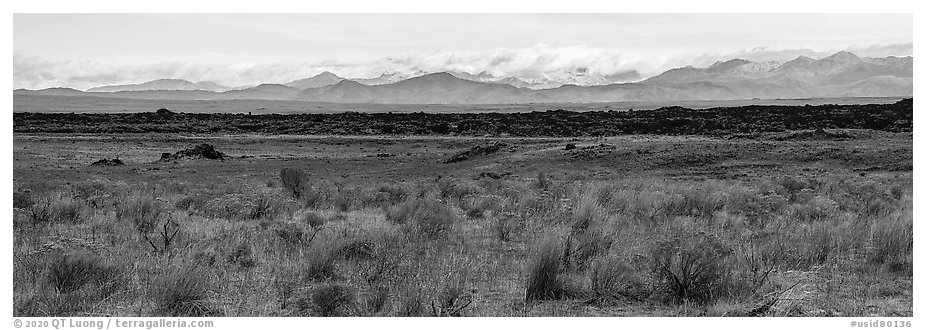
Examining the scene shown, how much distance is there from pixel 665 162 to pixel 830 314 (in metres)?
24.8

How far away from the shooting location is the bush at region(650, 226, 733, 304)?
21.1 feet

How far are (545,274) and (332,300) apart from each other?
193cm

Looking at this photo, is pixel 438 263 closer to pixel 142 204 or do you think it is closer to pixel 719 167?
pixel 142 204

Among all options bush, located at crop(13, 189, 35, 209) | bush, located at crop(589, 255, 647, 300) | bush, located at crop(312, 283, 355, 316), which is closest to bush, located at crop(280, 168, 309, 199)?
bush, located at crop(13, 189, 35, 209)

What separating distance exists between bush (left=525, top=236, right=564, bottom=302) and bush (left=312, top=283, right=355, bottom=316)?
5.10 feet

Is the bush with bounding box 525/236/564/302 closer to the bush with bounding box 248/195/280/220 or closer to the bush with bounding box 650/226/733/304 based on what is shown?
the bush with bounding box 650/226/733/304

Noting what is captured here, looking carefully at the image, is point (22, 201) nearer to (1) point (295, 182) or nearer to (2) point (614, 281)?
(1) point (295, 182)

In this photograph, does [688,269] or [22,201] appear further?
[22,201]

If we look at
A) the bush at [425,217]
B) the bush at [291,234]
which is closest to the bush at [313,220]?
the bush at [291,234]

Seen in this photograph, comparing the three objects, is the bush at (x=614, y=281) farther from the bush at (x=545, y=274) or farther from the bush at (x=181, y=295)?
the bush at (x=181, y=295)

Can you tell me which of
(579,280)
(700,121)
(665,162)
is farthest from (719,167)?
(700,121)

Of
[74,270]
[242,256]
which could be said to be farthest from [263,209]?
[74,270]

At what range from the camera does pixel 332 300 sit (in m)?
6.19

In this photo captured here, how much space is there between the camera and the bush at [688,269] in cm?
644
